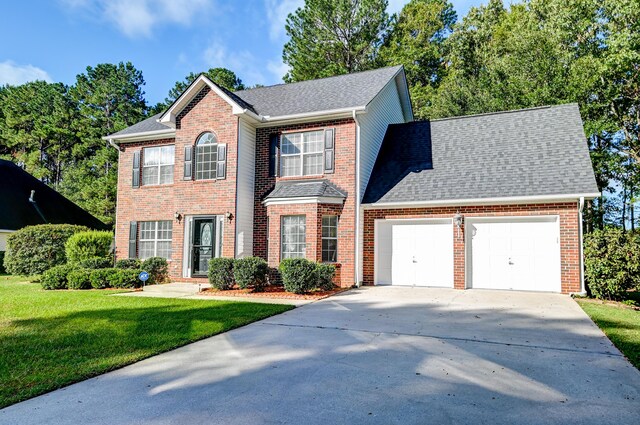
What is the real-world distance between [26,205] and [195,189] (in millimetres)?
14815

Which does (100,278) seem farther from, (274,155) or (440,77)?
(440,77)

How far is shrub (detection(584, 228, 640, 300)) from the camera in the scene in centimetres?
965

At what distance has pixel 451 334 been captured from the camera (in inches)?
247

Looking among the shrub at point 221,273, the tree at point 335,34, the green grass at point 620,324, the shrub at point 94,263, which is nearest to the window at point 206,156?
the shrub at point 221,273

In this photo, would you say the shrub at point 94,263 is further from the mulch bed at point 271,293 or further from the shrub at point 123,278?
the mulch bed at point 271,293

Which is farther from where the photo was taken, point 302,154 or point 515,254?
point 302,154

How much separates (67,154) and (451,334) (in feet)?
139

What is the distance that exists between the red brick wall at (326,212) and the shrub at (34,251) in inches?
333

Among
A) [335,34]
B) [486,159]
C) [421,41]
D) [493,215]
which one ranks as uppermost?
[421,41]

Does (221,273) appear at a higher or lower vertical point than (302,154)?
lower

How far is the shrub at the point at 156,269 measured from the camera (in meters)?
13.4

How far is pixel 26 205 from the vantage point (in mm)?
22359

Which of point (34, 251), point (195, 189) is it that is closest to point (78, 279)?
point (195, 189)

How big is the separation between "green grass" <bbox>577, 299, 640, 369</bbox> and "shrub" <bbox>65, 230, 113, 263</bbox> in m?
15.3
